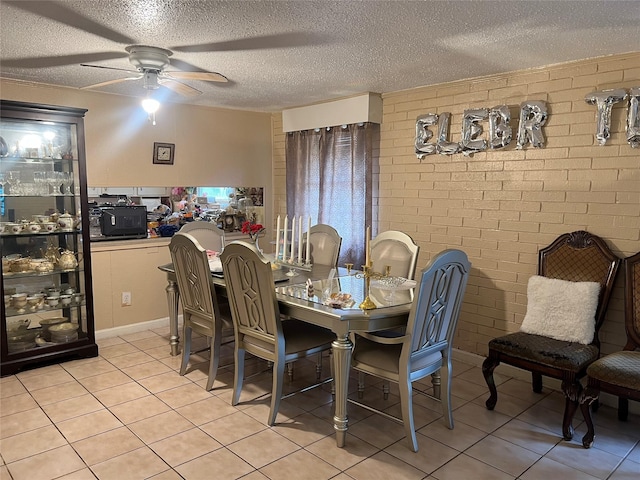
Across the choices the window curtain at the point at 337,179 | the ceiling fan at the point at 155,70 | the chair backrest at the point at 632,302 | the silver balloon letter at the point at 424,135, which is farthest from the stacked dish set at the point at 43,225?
the chair backrest at the point at 632,302

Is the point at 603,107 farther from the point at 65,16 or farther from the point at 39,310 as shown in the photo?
the point at 39,310

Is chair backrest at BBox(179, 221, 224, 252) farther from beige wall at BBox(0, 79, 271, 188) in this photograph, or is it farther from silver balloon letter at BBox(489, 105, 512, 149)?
silver balloon letter at BBox(489, 105, 512, 149)

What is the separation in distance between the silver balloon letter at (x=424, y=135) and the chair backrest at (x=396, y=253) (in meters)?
0.81

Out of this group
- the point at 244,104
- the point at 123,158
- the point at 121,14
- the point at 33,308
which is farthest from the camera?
the point at 244,104

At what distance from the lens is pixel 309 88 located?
13.4 ft

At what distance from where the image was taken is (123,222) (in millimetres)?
4414

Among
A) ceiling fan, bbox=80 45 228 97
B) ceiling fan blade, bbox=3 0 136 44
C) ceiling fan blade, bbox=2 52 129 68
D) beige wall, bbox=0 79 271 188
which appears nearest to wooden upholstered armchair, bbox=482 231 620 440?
ceiling fan, bbox=80 45 228 97

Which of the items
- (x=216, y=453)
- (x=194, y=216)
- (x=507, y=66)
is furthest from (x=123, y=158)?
(x=507, y=66)

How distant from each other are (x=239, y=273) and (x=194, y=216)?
2.31 m

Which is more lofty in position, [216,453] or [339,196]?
[339,196]

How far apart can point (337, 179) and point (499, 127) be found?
163 cm

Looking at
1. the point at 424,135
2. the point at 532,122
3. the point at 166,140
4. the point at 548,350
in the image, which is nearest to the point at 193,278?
the point at 166,140

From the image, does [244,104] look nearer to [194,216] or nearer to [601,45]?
[194,216]

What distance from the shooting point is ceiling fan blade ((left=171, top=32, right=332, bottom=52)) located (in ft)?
8.73
